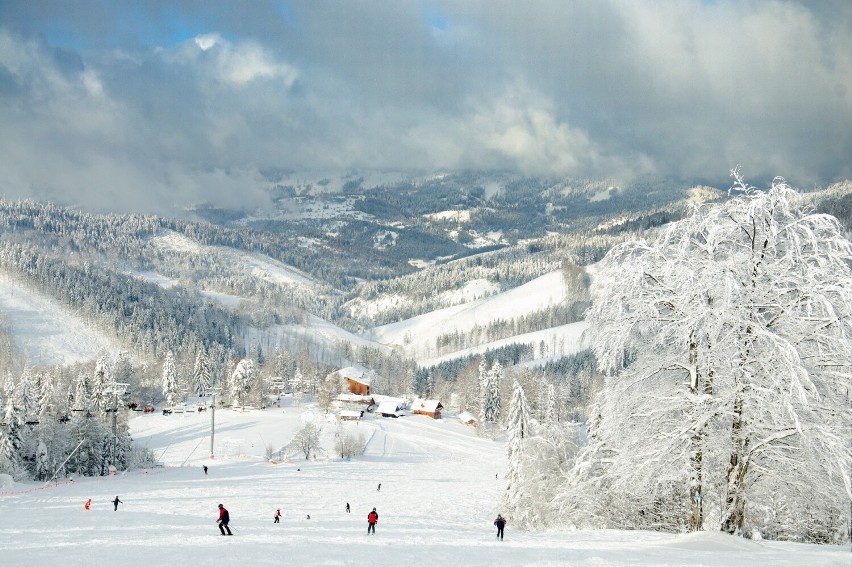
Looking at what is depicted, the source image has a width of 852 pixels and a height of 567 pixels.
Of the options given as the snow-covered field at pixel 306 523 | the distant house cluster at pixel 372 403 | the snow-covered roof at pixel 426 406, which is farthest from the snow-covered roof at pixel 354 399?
the snow-covered field at pixel 306 523

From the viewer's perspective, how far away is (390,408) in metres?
137

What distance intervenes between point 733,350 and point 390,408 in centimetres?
12524

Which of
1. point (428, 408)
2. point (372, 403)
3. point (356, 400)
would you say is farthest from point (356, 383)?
point (428, 408)

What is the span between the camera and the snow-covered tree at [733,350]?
15781mm

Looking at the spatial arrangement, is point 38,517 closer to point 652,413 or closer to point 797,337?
point 652,413

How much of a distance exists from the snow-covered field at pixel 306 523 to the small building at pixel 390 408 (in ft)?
136

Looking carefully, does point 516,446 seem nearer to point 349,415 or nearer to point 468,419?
point 349,415

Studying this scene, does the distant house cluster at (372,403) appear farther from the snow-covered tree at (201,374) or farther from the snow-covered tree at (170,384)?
the snow-covered tree at (170,384)

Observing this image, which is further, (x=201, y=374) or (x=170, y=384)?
(x=201, y=374)

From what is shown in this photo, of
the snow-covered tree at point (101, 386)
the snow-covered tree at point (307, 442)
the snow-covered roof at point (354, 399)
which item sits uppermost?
the snow-covered tree at point (101, 386)

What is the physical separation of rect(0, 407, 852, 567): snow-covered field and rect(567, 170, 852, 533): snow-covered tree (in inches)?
83.5

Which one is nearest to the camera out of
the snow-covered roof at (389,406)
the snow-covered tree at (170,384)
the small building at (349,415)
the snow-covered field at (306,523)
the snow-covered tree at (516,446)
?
the snow-covered field at (306,523)

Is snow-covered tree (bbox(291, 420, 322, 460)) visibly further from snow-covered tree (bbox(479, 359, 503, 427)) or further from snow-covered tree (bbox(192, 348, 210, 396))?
snow-covered tree (bbox(192, 348, 210, 396))

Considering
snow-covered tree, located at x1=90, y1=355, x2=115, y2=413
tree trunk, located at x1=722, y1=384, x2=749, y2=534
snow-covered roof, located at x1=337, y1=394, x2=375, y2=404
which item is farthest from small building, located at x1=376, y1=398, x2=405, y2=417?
tree trunk, located at x1=722, y1=384, x2=749, y2=534
